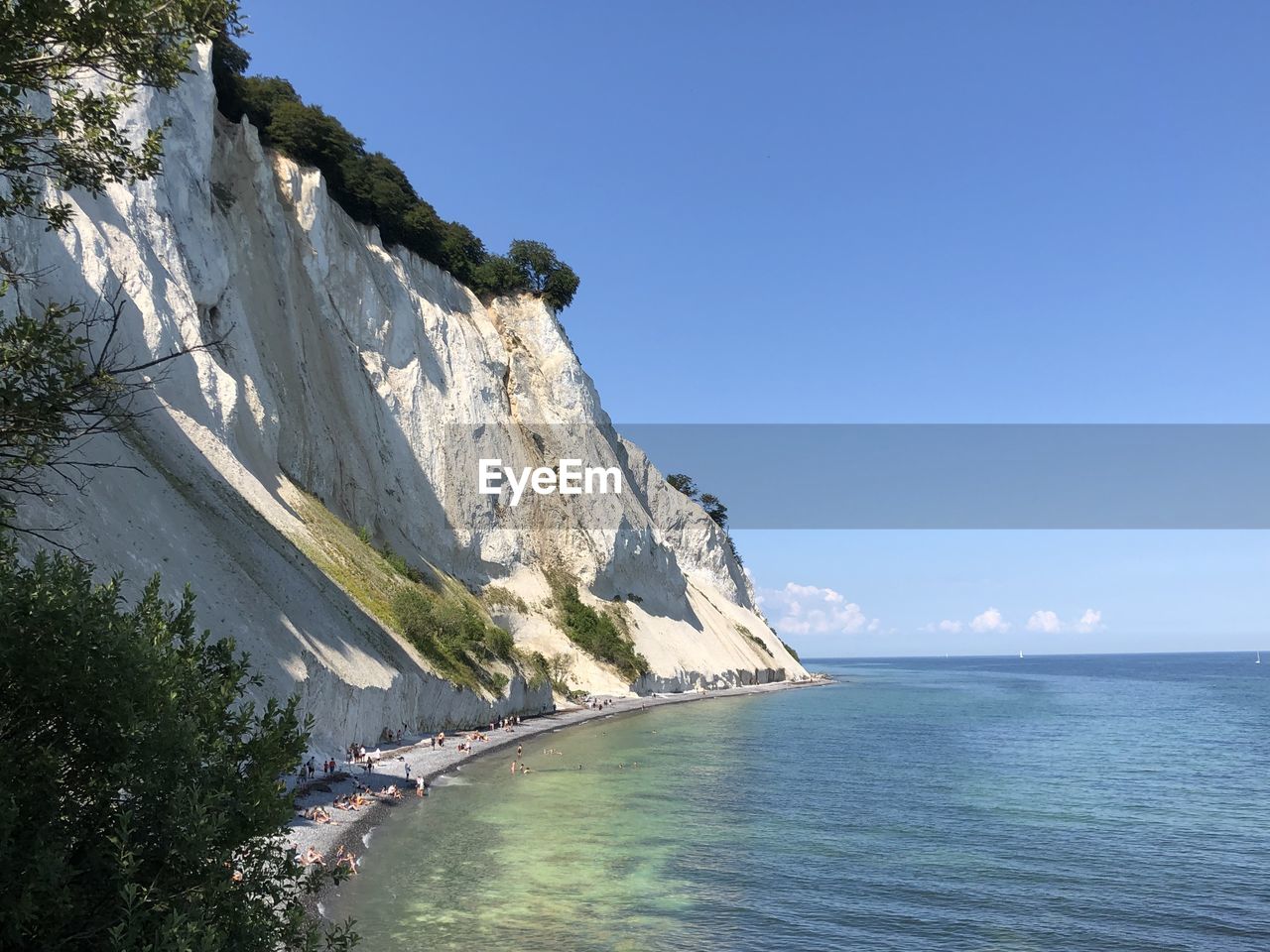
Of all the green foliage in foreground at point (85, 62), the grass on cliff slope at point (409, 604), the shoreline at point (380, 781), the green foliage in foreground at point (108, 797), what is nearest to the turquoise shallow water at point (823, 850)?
the shoreline at point (380, 781)

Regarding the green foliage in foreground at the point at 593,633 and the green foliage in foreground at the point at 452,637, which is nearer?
the green foliage in foreground at the point at 452,637

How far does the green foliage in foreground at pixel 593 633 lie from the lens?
217 ft

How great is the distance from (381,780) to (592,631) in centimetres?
3667

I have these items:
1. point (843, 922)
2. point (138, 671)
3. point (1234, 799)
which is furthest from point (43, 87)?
point (1234, 799)

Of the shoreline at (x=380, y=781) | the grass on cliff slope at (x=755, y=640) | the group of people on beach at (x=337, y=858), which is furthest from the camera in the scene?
the grass on cliff slope at (x=755, y=640)

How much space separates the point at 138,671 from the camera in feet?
24.9

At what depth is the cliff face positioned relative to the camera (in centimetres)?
2945

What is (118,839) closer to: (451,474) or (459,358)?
(451,474)

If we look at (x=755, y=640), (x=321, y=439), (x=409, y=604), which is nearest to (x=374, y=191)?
(x=321, y=439)

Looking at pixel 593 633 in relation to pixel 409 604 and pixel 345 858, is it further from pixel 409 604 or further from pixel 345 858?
pixel 345 858

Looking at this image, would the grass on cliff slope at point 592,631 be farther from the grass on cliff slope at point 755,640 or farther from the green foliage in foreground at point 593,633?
the grass on cliff slope at point 755,640

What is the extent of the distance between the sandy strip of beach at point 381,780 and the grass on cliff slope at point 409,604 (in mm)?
3729

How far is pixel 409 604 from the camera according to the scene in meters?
42.9

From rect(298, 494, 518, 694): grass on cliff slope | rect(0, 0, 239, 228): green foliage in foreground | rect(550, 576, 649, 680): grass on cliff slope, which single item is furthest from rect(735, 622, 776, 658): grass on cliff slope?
rect(0, 0, 239, 228): green foliage in foreground
